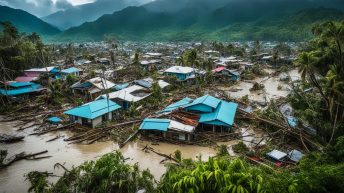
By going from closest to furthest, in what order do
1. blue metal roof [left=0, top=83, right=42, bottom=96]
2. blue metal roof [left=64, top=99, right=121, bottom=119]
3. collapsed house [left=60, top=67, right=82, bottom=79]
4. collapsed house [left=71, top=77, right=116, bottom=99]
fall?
blue metal roof [left=64, top=99, right=121, bottom=119], blue metal roof [left=0, top=83, right=42, bottom=96], collapsed house [left=71, top=77, right=116, bottom=99], collapsed house [left=60, top=67, right=82, bottom=79]

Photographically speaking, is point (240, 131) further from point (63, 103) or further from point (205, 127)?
point (63, 103)

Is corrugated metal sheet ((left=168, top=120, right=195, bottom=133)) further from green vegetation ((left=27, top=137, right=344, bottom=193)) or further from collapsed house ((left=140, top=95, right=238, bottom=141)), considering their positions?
green vegetation ((left=27, top=137, right=344, bottom=193))

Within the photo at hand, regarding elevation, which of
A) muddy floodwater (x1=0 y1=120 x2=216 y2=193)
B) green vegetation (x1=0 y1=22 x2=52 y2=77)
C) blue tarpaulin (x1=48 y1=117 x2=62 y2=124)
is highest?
green vegetation (x1=0 y1=22 x2=52 y2=77)

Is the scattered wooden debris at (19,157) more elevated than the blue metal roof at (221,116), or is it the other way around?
the blue metal roof at (221,116)

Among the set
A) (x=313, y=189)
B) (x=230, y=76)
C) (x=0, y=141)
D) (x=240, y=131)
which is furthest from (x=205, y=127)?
(x=230, y=76)

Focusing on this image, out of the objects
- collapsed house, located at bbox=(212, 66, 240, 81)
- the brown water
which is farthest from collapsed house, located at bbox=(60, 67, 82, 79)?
the brown water

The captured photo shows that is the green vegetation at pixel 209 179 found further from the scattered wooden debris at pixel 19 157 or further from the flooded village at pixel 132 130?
the scattered wooden debris at pixel 19 157

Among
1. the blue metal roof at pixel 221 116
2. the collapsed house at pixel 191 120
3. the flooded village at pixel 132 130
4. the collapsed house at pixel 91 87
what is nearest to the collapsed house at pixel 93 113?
the flooded village at pixel 132 130

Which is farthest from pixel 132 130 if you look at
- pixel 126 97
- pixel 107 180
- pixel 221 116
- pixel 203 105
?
pixel 107 180
